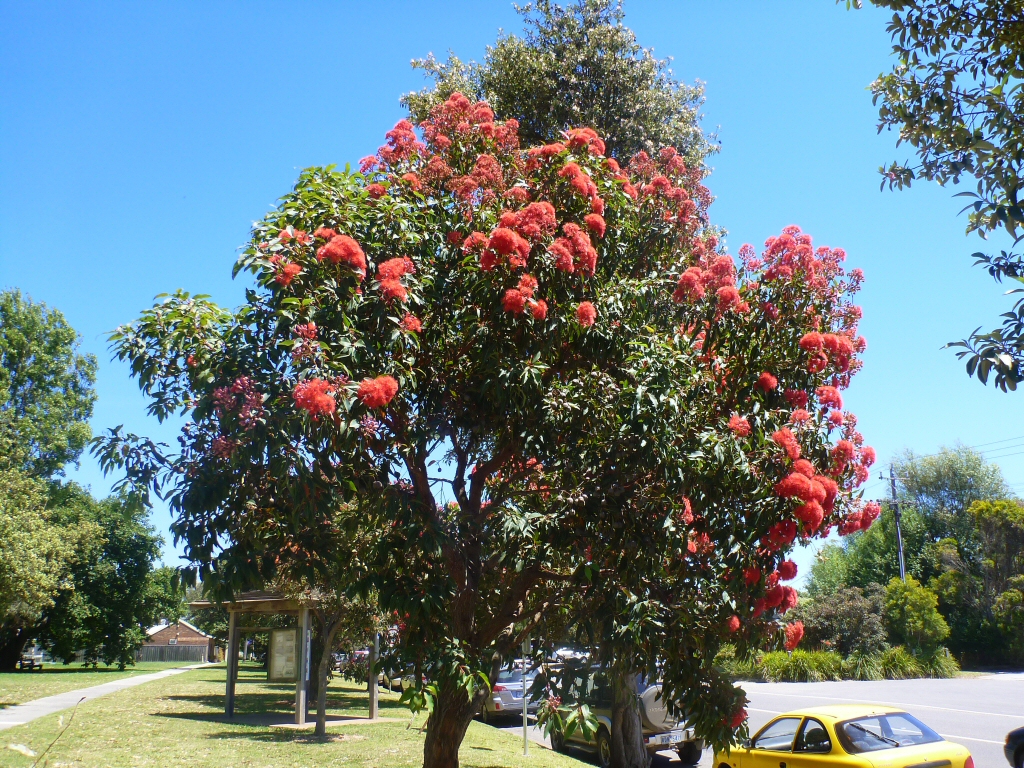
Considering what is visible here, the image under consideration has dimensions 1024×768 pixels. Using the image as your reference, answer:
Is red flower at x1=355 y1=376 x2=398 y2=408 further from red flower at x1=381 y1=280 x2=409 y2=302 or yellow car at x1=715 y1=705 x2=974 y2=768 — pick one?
yellow car at x1=715 y1=705 x2=974 y2=768

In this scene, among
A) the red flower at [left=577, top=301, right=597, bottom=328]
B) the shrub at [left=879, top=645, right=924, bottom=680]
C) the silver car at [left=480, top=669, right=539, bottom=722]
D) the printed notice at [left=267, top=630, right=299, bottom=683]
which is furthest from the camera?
the shrub at [left=879, top=645, right=924, bottom=680]

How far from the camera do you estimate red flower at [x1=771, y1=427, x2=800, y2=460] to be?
5324 mm

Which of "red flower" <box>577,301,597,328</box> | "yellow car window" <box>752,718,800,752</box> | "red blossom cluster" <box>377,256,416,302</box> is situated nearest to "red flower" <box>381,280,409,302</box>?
"red blossom cluster" <box>377,256,416,302</box>

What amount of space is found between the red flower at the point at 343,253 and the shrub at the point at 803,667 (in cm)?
3165

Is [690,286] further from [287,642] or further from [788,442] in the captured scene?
[287,642]

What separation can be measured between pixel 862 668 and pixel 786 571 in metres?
31.7

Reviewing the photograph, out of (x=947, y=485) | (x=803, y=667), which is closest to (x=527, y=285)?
(x=803, y=667)

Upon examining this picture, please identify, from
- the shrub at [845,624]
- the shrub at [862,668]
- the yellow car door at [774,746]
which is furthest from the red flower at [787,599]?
the shrub at [845,624]

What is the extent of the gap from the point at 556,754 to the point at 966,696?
50.2 feet

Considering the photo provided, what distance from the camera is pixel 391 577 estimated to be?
5598mm

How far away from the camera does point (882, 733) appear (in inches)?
363

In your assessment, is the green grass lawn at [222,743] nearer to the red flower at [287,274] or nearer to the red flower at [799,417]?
the red flower at [799,417]

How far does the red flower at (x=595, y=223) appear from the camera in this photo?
6.14 m

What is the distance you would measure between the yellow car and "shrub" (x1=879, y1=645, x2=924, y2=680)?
2702 centimetres
